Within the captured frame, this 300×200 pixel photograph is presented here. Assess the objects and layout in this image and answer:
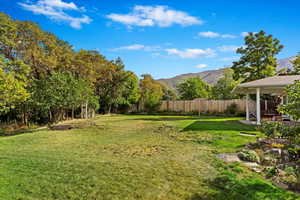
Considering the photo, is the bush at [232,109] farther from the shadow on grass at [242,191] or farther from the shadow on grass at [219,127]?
the shadow on grass at [242,191]

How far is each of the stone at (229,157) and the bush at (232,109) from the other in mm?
12907

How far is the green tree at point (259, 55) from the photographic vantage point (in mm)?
16828

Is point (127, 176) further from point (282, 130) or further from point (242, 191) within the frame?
point (282, 130)

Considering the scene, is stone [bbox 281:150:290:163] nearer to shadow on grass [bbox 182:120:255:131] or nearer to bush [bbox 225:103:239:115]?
shadow on grass [bbox 182:120:255:131]

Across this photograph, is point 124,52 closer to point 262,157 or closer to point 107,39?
point 107,39

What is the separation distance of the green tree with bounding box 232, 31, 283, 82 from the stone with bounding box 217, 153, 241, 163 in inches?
598

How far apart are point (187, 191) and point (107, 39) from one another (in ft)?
48.9

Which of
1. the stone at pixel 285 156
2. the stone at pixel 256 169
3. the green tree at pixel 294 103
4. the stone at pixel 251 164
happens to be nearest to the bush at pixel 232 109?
the stone at pixel 285 156

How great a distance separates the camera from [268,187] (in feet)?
9.17

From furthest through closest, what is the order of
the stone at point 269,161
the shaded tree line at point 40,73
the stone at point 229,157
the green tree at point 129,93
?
the green tree at point 129,93 < the shaded tree line at point 40,73 < the stone at point 229,157 < the stone at point 269,161

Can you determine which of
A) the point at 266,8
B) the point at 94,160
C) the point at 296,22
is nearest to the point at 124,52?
the point at 266,8

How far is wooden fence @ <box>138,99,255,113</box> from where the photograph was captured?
646 inches

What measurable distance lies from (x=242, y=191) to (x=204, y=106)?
15.6 metres

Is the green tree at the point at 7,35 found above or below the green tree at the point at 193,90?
above
